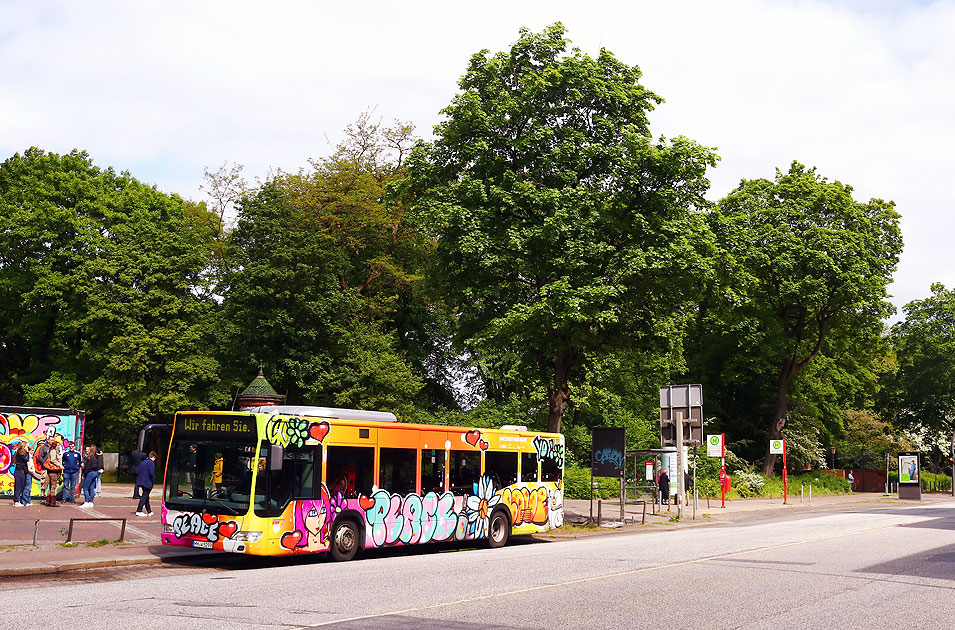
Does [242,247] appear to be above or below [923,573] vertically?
above

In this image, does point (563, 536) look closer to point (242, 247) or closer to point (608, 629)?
point (608, 629)

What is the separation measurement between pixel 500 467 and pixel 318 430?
5.86 metres

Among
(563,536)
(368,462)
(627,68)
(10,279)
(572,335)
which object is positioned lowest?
(563,536)

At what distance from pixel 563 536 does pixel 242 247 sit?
26949 millimetres

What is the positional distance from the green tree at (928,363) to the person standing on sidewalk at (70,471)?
57.1 metres

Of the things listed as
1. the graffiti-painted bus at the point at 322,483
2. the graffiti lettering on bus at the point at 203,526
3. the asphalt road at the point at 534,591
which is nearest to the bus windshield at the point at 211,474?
the graffiti-painted bus at the point at 322,483

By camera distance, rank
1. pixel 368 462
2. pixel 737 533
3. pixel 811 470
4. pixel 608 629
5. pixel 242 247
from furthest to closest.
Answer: pixel 811 470, pixel 242 247, pixel 737 533, pixel 368 462, pixel 608 629

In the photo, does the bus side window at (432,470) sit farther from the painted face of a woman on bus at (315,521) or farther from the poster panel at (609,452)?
the poster panel at (609,452)

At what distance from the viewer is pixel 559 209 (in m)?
25.7

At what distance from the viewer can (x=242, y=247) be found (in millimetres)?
45312

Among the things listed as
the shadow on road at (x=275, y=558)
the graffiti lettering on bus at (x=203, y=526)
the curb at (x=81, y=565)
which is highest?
the graffiti lettering on bus at (x=203, y=526)

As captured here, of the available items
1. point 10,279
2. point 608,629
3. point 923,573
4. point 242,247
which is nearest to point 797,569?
point 923,573

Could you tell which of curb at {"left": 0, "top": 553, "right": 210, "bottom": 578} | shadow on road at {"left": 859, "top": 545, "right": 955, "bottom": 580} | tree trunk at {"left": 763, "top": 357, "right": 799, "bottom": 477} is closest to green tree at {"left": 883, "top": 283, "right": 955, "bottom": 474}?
tree trunk at {"left": 763, "top": 357, "right": 799, "bottom": 477}

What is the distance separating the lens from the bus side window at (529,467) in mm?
21938
